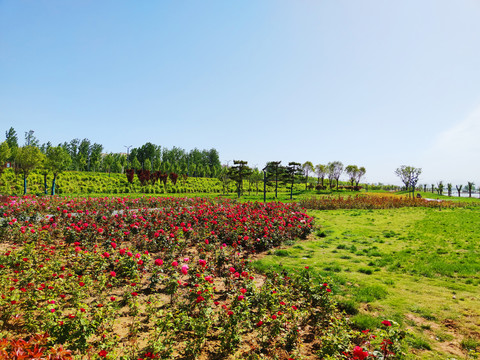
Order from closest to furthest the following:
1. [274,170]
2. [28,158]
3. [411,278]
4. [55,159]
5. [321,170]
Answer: [411,278], [28,158], [55,159], [274,170], [321,170]

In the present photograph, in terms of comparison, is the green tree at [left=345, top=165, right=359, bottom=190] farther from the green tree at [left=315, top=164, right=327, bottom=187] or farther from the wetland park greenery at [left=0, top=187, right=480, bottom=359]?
the wetland park greenery at [left=0, top=187, right=480, bottom=359]

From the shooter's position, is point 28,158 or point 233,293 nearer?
point 233,293

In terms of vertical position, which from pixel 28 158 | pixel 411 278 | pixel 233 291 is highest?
pixel 28 158

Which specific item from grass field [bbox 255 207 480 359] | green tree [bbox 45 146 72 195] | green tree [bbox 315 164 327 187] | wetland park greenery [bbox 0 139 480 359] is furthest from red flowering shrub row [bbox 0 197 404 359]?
green tree [bbox 315 164 327 187]

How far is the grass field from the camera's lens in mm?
3723

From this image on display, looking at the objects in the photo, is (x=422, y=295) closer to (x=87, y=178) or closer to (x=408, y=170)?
(x=87, y=178)

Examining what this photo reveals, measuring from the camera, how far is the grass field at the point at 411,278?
3723mm

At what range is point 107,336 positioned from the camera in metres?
3.20

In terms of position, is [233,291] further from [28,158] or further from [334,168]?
[334,168]

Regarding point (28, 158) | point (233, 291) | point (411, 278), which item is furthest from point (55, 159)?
point (411, 278)

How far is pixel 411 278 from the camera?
5.92 metres

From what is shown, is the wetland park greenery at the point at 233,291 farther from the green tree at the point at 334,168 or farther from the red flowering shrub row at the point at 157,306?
the green tree at the point at 334,168

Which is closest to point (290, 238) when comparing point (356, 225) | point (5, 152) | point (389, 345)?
point (356, 225)

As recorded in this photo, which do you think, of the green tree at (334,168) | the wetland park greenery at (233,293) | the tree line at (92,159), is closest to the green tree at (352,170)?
the green tree at (334,168)
